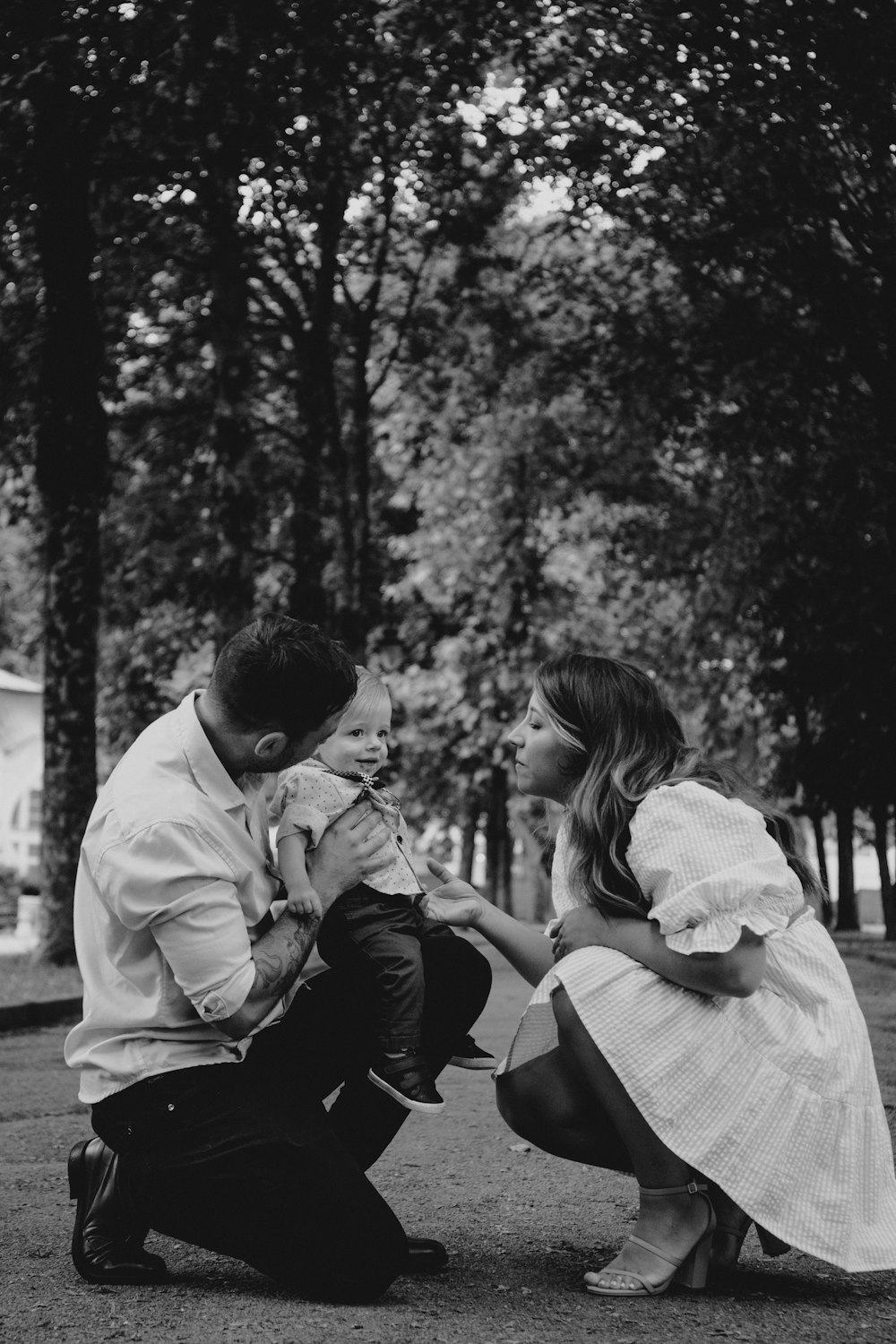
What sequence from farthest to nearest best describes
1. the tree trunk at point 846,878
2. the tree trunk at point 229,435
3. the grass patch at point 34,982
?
the tree trunk at point 846,878 → the tree trunk at point 229,435 → the grass patch at point 34,982

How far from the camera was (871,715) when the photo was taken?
2211cm

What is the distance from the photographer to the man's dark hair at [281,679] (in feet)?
12.3

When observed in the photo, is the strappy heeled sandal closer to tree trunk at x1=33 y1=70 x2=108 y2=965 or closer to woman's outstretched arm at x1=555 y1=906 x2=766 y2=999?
woman's outstretched arm at x1=555 y1=906 x2=766 y2=999

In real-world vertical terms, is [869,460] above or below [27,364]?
below

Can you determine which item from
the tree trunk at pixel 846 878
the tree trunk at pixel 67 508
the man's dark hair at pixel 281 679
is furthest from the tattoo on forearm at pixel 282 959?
the tree trunk at pixel 846 878

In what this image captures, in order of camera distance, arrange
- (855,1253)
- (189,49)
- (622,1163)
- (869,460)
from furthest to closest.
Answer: (869,460) < (189,49) < (622,1163) < (855,1253)

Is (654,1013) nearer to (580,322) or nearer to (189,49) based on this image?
(189,49)

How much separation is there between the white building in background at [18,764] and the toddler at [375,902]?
155ft

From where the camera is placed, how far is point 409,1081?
156 inches

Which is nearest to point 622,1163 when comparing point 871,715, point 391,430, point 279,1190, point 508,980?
point 279,1190

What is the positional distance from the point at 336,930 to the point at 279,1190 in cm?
98

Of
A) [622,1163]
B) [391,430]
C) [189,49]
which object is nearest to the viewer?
[622,1163]

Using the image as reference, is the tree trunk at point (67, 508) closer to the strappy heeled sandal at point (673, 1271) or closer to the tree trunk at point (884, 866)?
the strappy heeled sandal at point (673, 1271)

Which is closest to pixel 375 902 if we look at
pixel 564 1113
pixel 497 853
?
pixel 564 1113
